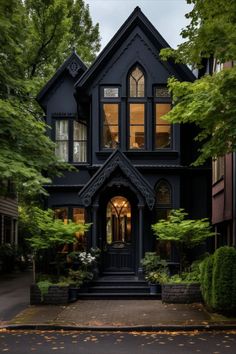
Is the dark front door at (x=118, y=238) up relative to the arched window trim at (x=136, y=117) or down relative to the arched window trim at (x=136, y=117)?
down

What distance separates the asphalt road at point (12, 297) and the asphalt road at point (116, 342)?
2.73m

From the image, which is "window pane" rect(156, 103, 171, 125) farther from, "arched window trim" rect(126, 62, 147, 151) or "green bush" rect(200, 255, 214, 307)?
"green bush" rect(200, 255, 214, 307)

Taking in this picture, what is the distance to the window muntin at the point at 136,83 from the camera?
21.5 m

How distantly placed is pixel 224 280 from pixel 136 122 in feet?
29.6

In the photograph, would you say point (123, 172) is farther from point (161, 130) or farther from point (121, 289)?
point (121, 289)

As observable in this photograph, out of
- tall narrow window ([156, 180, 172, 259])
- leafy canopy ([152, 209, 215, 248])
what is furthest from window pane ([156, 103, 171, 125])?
leafy canopy ([152, 209, 215, 248])

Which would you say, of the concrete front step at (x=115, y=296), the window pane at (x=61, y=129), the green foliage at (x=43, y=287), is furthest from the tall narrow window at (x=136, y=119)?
the green foliage at (x=43, y=287)

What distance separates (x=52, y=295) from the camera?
17516 mm

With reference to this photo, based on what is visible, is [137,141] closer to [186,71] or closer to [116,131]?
[116,131]

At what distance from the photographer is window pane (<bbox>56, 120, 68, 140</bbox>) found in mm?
22641

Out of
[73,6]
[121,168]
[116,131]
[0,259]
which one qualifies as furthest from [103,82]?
[73,6]

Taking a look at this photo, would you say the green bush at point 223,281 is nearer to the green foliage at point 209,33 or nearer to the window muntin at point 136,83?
the green foliage at point 209,33

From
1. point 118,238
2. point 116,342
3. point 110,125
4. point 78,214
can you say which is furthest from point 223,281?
point 78,214

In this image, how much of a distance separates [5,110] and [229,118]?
5.20 m
